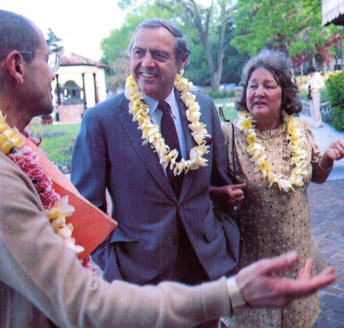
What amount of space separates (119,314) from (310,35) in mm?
24676

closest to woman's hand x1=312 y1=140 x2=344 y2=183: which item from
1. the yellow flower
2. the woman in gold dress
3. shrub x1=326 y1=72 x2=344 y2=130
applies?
the woman in gold dress

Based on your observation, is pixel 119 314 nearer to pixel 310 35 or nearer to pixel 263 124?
pixel 263 124

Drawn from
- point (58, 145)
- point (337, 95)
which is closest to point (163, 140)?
point (337, 95)

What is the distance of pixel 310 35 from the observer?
23750 millimetres

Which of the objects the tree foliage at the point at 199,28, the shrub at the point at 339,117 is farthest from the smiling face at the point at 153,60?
the tree foliage at the point at 199,28

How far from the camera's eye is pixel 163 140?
270 cm

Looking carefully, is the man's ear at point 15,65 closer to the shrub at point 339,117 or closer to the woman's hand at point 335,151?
the woman's hand at point 335,151

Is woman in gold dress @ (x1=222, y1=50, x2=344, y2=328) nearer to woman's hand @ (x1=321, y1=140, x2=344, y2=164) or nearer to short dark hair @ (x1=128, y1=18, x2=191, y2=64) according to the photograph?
woman's hand @ (x1=321, y1=140, x2=344, y2=164)

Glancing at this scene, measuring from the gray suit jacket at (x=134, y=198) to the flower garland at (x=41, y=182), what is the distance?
100 cm

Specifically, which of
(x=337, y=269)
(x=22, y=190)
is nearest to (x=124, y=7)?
(x=337, y=269)

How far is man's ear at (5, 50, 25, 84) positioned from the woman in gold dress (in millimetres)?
1946

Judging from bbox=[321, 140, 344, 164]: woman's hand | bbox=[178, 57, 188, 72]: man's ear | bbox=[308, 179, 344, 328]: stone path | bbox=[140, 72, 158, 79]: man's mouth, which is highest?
bbox=[178, 57, 188, 72]: man's ear

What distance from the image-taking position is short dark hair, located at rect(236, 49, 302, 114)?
3176 mm

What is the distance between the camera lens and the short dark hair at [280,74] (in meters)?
3.18
